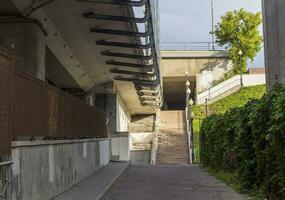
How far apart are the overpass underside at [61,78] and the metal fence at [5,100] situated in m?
0.02

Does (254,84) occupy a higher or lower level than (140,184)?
higher

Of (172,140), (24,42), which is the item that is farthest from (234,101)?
(24,42)

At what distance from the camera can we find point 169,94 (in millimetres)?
86750

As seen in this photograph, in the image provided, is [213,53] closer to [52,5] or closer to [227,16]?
[227,16]

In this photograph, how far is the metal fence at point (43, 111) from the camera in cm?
1119

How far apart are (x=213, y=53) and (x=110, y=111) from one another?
32488 mm

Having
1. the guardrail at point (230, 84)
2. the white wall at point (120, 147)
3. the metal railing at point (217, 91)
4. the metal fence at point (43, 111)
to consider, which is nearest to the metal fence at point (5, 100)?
the metal fence at point (43, 111)

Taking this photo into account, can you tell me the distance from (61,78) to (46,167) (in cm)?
1765

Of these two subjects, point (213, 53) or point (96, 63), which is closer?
point (96, 63)

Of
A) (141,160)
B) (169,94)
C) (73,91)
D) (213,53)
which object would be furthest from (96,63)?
(169,94)

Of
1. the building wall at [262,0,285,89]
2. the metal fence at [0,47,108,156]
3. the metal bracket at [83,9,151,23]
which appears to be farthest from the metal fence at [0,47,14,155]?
the building wall at [262,0,285,89]

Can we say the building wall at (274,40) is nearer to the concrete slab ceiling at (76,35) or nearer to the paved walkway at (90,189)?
the concrete slab ceiling at (76,35)

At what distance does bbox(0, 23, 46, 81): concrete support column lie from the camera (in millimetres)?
19109

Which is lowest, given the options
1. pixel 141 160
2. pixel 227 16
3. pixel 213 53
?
pixel 141 160
